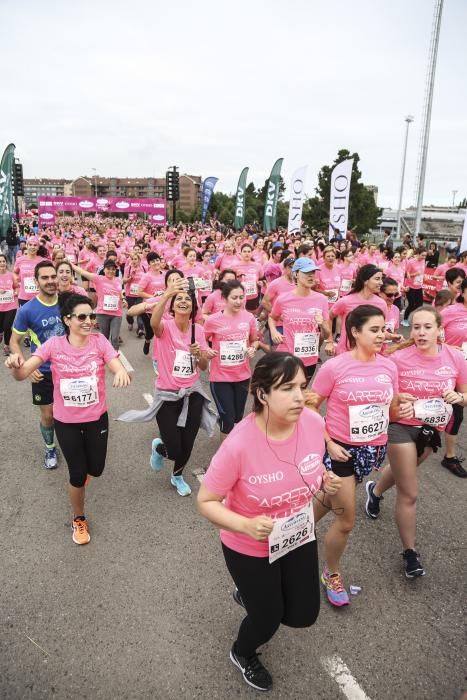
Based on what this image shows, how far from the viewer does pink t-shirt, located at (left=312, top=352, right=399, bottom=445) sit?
9.99ft

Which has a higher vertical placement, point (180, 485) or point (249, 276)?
point (249, 276)

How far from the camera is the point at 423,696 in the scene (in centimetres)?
251

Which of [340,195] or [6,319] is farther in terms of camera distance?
[340,195]

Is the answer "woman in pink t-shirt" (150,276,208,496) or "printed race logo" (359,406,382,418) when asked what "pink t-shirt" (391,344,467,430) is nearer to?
"printed race logo" (359,406,382,418)

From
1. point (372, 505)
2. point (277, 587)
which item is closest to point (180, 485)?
point (372, 505)

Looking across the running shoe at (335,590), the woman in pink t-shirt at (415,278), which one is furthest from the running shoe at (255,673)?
the woman in pink t-shirt at (415,278)

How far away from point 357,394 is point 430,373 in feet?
2.62

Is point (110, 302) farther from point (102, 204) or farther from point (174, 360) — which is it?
point (102, 204)

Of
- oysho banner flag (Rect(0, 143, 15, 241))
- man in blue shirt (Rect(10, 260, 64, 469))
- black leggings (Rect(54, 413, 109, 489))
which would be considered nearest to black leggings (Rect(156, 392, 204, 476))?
black leggings (Rect(54, 413, 109, 489))

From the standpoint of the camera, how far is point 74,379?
11.8 feet

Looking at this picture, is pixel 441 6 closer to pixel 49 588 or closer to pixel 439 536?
pixel 439 536

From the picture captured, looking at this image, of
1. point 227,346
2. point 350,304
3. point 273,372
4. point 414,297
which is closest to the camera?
point 273,372

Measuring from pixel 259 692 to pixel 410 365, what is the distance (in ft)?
7.65

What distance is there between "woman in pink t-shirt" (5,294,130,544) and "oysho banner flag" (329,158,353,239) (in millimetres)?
12120
